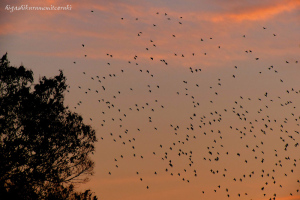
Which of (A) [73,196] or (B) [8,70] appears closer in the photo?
(B) [8,70]

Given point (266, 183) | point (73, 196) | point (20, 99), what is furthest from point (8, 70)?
point (266, 183)

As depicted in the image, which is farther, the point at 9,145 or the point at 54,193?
the point at 54,193

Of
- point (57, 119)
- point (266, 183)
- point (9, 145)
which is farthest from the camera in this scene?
point (266, 183)

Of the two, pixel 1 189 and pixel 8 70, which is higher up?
pixel 8 70

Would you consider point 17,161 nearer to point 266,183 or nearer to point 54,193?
point 54,193

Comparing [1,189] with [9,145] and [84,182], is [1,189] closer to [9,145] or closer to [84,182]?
[9,145]

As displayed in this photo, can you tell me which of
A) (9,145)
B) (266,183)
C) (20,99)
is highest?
(20,99)

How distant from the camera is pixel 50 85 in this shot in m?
55.8

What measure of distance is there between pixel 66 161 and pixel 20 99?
20.6 feet

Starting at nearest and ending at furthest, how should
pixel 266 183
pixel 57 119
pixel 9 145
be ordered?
pixel 9 145
pixel 57 119
pixel 266 183

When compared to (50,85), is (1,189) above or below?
below

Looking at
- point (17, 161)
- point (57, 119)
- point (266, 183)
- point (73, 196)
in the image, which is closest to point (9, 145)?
point (17, 161)

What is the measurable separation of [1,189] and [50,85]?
9264 millimetres

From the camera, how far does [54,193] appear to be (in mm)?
56844
